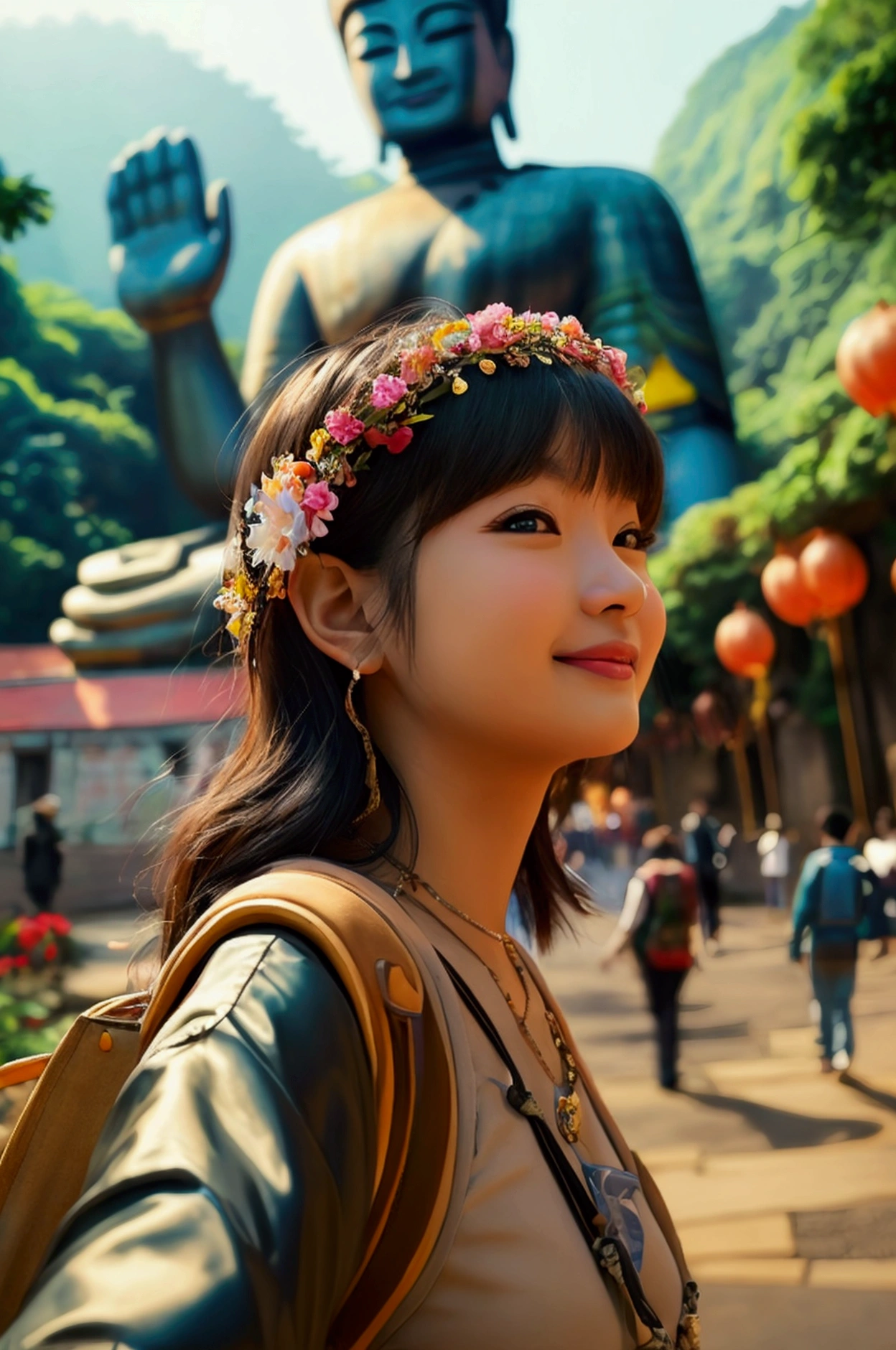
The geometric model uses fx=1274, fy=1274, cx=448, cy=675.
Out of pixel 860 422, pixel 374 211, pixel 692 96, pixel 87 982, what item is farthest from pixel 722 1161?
pixel 692 96

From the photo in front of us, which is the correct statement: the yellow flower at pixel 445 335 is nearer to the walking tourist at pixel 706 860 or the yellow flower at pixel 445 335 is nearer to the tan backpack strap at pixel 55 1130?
the tan backpack strap at pixel 55 1130

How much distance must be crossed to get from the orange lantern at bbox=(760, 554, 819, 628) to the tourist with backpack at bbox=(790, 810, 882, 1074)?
2.52m

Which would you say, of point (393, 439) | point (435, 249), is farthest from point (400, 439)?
point (435, 249)

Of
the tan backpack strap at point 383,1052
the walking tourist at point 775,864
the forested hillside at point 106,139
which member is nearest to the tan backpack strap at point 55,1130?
the tan backpack strap at point 383,1052

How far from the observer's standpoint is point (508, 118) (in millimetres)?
9336

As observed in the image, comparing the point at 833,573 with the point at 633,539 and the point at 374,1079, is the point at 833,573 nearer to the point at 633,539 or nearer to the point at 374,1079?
the point at 633,539

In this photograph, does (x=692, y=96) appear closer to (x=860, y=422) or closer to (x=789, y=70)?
(x=789, y=70)

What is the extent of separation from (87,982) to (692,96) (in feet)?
25.7

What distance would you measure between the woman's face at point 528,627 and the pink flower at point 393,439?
0.08m

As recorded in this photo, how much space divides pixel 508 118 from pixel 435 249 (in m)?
1.20

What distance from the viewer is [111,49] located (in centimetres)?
1054

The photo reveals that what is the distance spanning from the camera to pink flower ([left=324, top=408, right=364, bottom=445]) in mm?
1038

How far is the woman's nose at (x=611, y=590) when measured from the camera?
3.26 ft

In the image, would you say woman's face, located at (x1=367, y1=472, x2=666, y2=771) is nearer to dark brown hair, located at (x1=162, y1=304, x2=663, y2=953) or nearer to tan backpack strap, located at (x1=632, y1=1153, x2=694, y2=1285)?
dark brown hair, located at (x1=162, y1=304, x2=663, y2=953)
